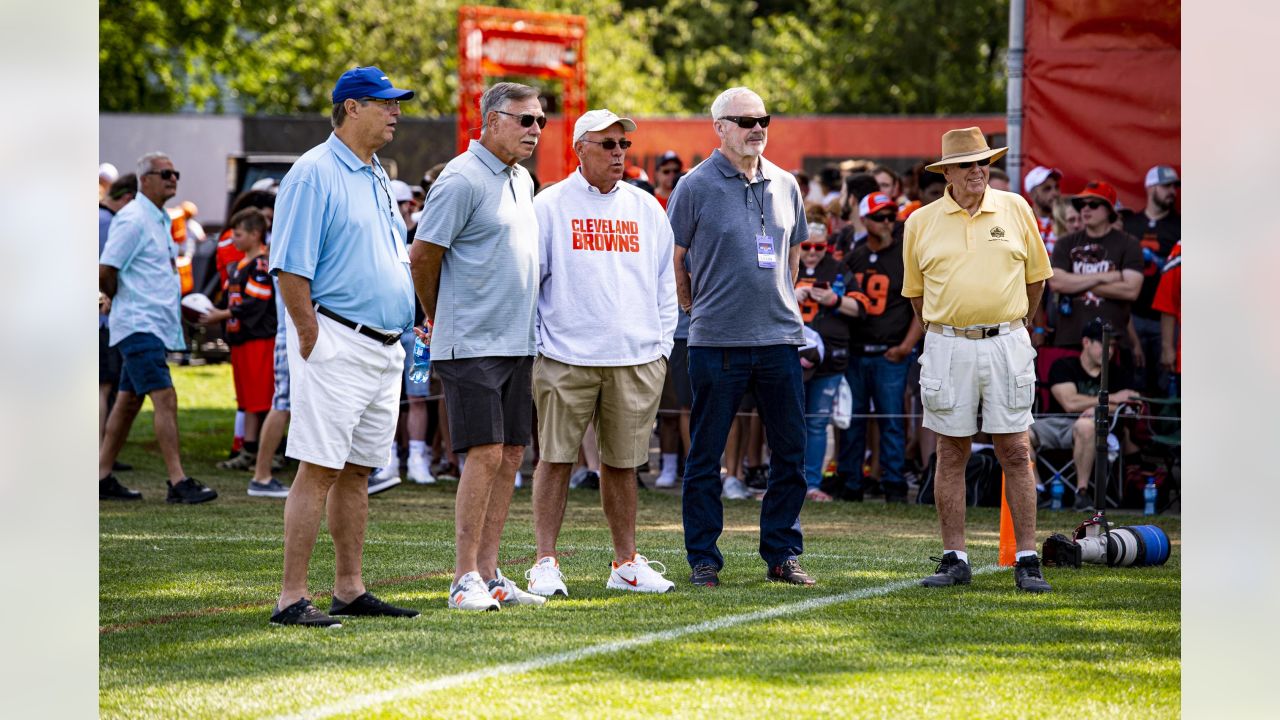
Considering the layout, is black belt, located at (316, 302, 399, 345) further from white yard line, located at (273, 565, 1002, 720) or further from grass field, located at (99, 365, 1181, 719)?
white yard line, located at (273, 565, 1002, 720)

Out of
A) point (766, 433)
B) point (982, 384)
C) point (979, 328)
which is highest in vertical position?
point (979, 328)

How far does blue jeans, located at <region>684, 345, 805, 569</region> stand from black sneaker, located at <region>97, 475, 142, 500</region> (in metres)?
5.41

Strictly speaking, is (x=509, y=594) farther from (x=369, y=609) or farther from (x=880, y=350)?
(x=880, y=350)

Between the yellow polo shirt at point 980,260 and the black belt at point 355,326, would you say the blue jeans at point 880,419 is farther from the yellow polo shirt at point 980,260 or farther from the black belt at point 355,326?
the black belt at point 355,326

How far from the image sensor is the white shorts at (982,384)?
800 cm

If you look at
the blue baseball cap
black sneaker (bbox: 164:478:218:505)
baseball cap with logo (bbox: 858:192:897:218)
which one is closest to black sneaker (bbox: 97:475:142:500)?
black sneaker (bbox: 164:478:218:505)

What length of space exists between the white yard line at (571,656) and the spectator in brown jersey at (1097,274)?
4609mm

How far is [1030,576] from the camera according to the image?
791 cm

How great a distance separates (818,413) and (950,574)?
14.9 ft

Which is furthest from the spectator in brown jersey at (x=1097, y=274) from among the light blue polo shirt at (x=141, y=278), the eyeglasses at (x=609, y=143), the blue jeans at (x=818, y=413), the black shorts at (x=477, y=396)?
the light blue polo shirt at (x=141, y=278)

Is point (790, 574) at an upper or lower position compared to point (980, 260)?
lower

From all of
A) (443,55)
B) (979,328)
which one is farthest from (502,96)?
(443,55)

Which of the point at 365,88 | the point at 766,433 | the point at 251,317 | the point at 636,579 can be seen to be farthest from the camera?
the point at 251,317

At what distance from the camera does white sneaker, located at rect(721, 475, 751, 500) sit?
12.5 metres
